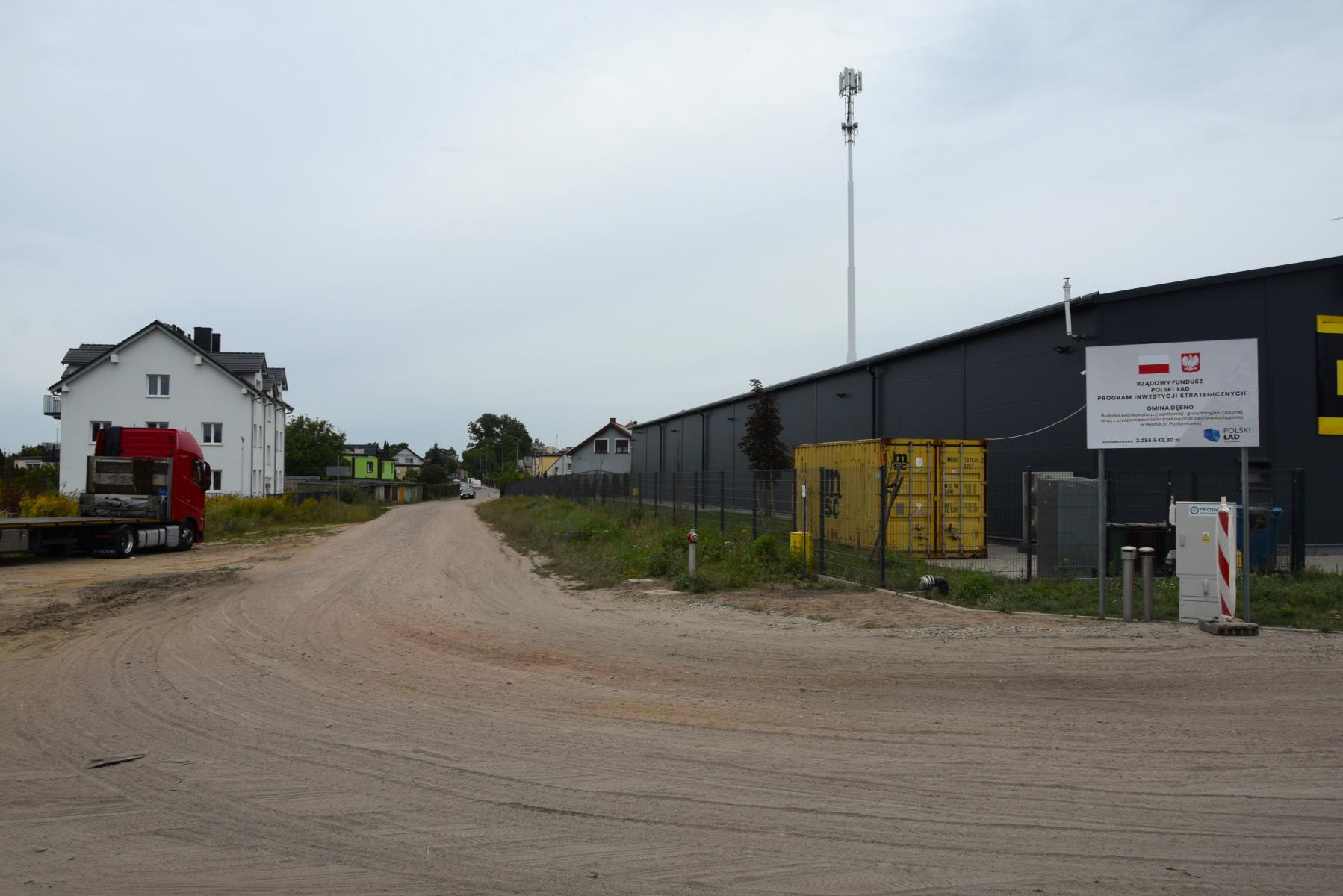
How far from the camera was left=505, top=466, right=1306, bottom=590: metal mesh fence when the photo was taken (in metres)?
15.4

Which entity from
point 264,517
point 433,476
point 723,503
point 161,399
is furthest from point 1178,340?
point 433,476

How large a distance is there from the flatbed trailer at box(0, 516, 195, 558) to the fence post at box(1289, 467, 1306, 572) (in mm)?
24631

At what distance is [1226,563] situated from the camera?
35.1 feet

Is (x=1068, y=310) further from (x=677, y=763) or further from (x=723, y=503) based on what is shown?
(x=677, y=763)

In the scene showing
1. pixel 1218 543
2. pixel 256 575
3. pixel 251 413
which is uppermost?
pixel 251 413

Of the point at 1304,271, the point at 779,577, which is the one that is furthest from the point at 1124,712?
the point at 1304,271

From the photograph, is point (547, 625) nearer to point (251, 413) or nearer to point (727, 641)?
point (727, 641)

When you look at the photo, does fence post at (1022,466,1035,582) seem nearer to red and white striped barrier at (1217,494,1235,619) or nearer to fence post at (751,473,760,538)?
red and white striped barrier at (1217,494,1235,619)

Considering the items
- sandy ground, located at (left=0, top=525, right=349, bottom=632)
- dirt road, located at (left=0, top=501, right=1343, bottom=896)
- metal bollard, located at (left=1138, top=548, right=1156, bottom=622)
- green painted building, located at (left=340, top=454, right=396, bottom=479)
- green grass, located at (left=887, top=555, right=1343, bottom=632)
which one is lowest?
sandy ground, located at (left=0, top=525, right=349, bottom=632)

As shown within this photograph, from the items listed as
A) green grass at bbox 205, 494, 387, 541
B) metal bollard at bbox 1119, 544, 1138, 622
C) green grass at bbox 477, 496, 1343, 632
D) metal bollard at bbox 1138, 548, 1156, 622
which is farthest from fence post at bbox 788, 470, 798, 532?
green grass at bbox 205, 494, 387, 541

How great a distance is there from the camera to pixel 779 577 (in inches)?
618

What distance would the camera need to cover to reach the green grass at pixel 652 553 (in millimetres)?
15713

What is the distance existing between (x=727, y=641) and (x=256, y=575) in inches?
477

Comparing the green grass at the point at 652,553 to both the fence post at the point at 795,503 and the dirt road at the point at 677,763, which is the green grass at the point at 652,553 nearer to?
the fence post at the point at 795,503
